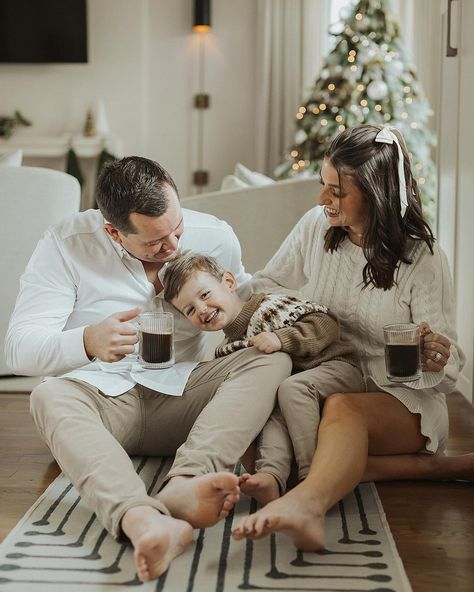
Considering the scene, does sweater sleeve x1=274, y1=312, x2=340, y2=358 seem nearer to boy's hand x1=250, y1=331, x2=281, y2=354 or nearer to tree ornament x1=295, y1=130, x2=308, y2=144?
boy's hand x1=250, y1=331, x2=281, y2=354

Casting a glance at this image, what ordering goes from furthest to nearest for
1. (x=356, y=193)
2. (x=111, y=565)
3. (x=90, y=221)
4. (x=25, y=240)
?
(x=25, y=240) < (x=90, y=221) < (x=356, y=193) < (x=111, y=565)

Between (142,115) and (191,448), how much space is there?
533cm

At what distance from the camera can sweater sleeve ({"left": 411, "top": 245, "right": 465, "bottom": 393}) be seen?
2209 mm

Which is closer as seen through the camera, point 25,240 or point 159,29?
point 25,240

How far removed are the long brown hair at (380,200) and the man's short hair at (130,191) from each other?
45cm

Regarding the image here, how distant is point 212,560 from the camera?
1771 millimetres

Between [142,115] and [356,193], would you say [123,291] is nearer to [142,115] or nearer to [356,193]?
[356,193]

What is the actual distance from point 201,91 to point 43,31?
1302 mm

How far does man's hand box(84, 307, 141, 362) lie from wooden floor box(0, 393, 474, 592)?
0.43 m

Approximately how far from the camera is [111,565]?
1.74 m

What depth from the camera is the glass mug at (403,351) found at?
2045mm

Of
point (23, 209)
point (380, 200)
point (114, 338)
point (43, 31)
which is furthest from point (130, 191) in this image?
point (43, 31)

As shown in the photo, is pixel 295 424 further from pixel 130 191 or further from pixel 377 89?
pixel 377 89

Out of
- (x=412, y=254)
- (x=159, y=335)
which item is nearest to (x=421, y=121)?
(x=412, y=254)
